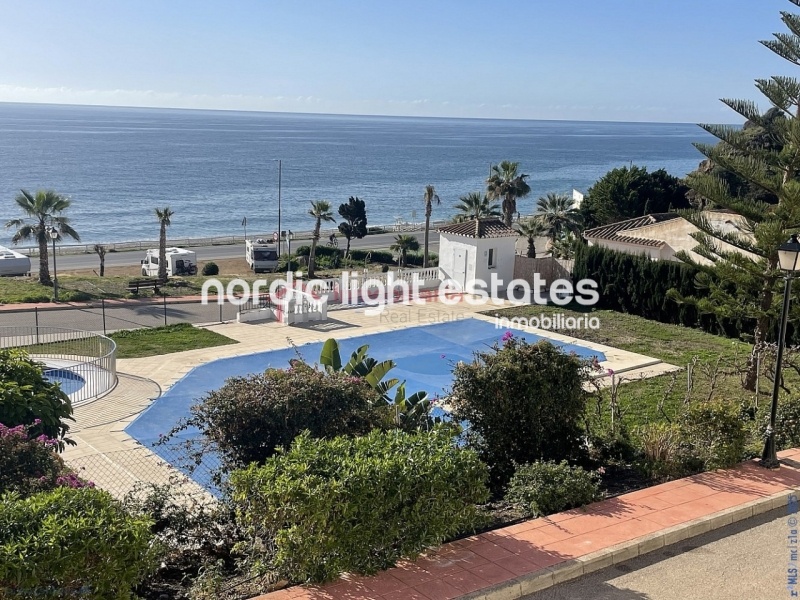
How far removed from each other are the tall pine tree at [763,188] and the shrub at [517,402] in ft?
22.8

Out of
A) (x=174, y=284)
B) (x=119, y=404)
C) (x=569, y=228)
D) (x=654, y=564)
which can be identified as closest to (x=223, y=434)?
(x=654, y=564)

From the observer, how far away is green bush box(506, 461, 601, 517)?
736 centimetres

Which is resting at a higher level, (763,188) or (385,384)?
(763,188)

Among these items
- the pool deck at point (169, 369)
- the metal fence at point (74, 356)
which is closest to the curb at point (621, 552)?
the pool deck at point (169, 369)

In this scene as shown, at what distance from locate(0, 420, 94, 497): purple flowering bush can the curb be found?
335 cm

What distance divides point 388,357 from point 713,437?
10800 millimetres

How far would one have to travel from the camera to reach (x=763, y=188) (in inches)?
604

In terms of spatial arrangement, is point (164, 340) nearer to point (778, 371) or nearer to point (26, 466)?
point (26, 466)

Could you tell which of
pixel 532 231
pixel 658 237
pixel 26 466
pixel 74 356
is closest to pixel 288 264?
pixel 532 231

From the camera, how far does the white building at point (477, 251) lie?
24906mm

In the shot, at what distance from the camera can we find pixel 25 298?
24406 mm

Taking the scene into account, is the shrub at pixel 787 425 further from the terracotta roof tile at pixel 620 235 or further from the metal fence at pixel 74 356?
the terracotta roof tile at pixel 620 235

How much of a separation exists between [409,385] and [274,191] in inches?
3436

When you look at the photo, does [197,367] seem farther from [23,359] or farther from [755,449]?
[755,449]
